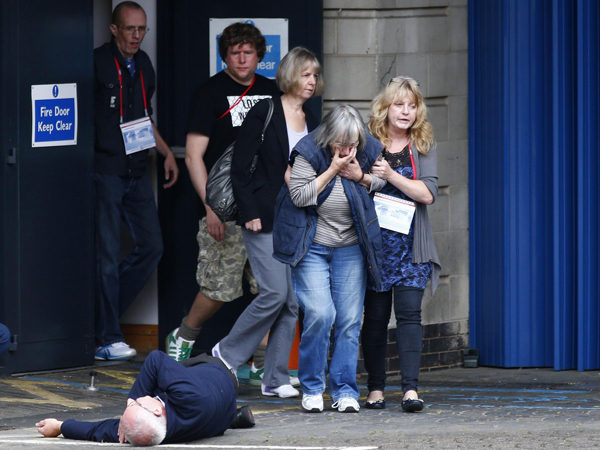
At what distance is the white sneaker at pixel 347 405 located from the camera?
663 cm

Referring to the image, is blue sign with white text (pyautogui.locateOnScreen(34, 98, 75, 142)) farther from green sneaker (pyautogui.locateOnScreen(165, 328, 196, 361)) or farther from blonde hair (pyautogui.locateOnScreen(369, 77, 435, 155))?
blonde hair (pyautogui.locateOnScreen(369, 77, 435, 155))

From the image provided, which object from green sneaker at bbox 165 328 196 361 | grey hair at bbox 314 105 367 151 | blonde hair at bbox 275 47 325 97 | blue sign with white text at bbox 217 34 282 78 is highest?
blue sign with white text at bbox 217 34 282 78

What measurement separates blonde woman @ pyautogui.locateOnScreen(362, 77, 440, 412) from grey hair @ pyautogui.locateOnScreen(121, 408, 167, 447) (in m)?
1.59

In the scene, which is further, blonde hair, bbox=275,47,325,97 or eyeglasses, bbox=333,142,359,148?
blonde hair, bbox=275,47,325,97

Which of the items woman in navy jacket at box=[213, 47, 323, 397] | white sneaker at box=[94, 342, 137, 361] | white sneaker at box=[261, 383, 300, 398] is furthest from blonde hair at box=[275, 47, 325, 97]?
white sneaker at box=[94, 342, 137, 361]

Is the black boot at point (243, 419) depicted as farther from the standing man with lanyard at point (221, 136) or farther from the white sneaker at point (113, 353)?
the white sneaker at point (113, 353)

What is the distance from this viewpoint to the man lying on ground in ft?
18.2

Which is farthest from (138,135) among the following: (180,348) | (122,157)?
(180,348)

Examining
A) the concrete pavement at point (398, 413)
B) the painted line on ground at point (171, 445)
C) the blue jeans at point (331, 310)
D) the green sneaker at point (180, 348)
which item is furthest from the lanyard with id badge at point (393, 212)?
the green sneaker at point (180, 348)

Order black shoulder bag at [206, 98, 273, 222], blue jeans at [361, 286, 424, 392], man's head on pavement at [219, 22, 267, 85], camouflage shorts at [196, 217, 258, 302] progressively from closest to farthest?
blue jeans at [361, 286, 424, 392] < black shoulder bag at [206, 98, 273, 222] < man's head on pavement at [219, 22, 267, 85] < camouflage shorts at [196, 217, 258, 302]

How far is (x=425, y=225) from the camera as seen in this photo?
673cm

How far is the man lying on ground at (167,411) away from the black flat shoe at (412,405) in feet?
3.56

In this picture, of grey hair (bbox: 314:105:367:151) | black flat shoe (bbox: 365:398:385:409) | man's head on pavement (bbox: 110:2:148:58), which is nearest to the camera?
grey hair (bbox: 314:105:367:151)

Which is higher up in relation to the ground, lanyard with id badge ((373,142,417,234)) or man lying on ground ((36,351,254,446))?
lanyard with id badge ((373,142,417,234))
